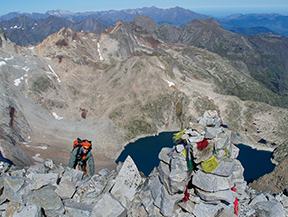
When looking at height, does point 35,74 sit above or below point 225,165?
below

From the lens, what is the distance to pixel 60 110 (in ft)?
315

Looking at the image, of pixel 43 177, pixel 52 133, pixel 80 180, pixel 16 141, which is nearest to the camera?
pixel 43 177

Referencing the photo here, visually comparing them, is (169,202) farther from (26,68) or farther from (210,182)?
(26,68)

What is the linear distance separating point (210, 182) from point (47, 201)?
14679mm

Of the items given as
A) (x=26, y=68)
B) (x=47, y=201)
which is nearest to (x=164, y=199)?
(x=47, y=201)

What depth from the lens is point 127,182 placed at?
20469mm

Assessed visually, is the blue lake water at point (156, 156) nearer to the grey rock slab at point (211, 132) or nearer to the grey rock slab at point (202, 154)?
the grey rock slab at point (211, 132)

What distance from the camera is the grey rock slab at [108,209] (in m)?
15.6

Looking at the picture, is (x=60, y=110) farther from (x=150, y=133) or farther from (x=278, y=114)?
(x=278, y=114)

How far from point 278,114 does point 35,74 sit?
14602cm

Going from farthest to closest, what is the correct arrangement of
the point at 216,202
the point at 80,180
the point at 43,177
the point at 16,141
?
the point at 16,141 < the point at 80,180 < the point at 43,177 < the point at 216,202

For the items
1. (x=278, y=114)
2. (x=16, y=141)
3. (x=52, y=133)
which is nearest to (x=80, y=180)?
(x=16, y=141)

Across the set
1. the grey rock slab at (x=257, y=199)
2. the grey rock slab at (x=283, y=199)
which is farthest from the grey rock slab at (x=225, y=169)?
the grey rock slab at (x=283, y=199)

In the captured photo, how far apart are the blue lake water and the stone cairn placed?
56.0 metres
